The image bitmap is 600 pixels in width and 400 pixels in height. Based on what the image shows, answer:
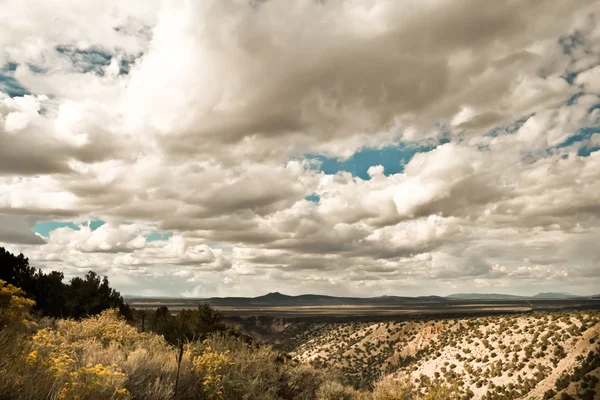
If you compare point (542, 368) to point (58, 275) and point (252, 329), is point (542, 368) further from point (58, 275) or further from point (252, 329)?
point (252, 329)

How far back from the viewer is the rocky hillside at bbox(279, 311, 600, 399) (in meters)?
49.3

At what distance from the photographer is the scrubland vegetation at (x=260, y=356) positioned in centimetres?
672

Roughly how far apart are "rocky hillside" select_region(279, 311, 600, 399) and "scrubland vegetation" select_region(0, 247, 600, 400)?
8.7 inches

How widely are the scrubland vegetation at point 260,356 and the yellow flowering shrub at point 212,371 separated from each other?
0.03 m

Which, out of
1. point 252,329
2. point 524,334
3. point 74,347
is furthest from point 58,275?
point 252,329

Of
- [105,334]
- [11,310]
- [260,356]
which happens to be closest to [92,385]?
→ [11,310]

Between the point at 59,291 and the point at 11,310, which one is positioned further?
the point at 59,291

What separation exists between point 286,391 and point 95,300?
3093cm

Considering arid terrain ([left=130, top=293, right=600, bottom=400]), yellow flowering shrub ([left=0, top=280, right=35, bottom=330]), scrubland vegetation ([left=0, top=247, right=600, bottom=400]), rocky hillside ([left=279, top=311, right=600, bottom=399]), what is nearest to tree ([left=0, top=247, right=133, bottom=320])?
scrubland vegetation ([left=0, top=247, right=600, bottom=400])

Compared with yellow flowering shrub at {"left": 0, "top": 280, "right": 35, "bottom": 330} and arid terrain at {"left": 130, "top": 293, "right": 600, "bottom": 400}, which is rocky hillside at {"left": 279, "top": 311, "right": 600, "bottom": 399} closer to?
arid terrain at {"left": 130, "top": 293, "right": 600, "bottom": 400}

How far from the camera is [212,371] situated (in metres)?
8.84

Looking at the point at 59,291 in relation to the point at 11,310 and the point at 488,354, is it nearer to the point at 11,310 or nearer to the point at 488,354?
the point at 11,310

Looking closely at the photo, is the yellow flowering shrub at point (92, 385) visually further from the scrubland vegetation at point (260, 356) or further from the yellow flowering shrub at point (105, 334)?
the yellow flowering shrub at point (105, 334)

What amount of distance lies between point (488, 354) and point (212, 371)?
70.3 m
